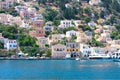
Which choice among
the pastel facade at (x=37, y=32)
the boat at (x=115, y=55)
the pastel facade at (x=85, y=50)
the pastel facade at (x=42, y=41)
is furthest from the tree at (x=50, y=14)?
the boat at (x=115, y=55)

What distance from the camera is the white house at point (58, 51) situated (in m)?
100

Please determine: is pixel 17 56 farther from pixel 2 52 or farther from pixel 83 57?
pixel 83 57

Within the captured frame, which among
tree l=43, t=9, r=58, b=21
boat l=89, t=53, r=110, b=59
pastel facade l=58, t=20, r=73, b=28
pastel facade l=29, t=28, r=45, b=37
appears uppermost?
tree l=43, t=9, r=58, b=21

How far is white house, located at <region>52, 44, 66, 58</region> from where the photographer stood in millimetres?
100312

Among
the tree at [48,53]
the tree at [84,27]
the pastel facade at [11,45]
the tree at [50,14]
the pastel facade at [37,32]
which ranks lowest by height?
the tree at [48,53]

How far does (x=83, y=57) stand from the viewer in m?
103

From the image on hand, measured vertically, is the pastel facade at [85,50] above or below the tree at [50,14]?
below

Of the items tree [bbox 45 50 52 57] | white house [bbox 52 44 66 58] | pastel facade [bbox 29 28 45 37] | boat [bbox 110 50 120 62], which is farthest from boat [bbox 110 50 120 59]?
pastel facade [bbox 29 28 45 37]

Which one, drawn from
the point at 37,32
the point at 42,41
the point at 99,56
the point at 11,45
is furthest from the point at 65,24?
the point at 11,45

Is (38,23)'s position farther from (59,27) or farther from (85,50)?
(85,50)

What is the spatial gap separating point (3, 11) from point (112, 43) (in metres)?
19.9

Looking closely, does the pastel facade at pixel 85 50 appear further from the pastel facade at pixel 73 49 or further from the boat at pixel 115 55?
the boat at pixel 115 55

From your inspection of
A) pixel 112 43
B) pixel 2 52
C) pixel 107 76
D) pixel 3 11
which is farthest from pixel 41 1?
pixel 107 76

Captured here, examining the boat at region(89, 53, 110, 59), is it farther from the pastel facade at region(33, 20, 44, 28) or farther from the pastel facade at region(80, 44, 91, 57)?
the pastel facade at region(33, 20, 44, 28)
